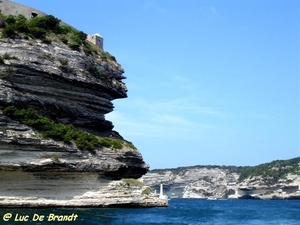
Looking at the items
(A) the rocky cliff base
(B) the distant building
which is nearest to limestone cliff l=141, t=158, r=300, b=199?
(B) the distant building

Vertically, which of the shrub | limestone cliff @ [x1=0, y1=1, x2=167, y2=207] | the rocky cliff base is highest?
the shrub

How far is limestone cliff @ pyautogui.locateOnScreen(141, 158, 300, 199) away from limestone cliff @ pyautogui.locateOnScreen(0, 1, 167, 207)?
104 m

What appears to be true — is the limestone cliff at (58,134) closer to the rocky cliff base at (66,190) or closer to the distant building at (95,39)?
the rocky cliff base at (66,190)

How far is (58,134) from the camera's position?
41.7 metres

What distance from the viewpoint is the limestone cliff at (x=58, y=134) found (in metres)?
39.0

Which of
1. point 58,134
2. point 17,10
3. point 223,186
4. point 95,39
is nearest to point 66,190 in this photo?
point 58,134

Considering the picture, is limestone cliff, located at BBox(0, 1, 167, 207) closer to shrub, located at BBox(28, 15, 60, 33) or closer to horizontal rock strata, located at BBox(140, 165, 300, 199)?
shrub, located at BBox(28, 15, 60, 33)

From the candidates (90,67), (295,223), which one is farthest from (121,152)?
(295,223)

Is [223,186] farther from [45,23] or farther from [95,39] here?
[45,23]

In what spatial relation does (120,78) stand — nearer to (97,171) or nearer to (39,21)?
(39,21)

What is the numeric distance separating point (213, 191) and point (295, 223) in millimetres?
154304

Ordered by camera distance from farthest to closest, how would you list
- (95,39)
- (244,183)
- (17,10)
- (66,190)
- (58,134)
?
(244,183), (95,39), (17,10), (58,134), (66,190)

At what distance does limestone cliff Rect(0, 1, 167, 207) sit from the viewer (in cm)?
3897

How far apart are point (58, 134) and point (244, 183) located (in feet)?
405
